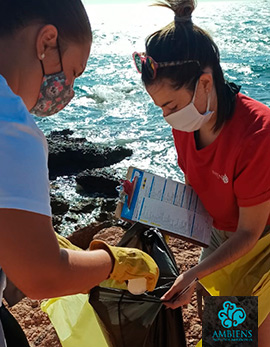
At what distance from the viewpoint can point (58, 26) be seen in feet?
4.30

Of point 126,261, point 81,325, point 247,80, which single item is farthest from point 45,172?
point 247,80

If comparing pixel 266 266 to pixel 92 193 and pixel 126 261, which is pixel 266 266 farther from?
pixel 92 193

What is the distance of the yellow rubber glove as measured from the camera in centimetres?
160

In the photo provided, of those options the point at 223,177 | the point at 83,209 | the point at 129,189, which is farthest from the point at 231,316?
the point at 83,209

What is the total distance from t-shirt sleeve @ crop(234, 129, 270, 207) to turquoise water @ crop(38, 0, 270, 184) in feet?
2.33

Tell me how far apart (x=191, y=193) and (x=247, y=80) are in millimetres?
10369

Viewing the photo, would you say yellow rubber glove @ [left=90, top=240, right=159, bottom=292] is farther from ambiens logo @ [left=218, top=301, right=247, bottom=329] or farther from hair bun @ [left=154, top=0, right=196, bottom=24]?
hair bun @ [left=154, top=0, right=196, bottom=24]

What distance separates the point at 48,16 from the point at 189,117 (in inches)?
39.8

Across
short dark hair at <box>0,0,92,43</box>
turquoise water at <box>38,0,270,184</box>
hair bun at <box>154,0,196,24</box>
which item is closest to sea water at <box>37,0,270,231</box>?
turquoise water at <box>38,0,270,184</box>

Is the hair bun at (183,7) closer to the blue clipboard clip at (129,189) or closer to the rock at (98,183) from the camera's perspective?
the blue clipboard clip at (129,189)

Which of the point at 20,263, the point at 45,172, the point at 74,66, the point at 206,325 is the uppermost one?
→ the point at 74,66

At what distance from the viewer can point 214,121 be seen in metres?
2.13

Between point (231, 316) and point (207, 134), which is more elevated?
point (207, 134)

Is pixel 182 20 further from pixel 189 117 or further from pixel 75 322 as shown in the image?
pixel 75 322
